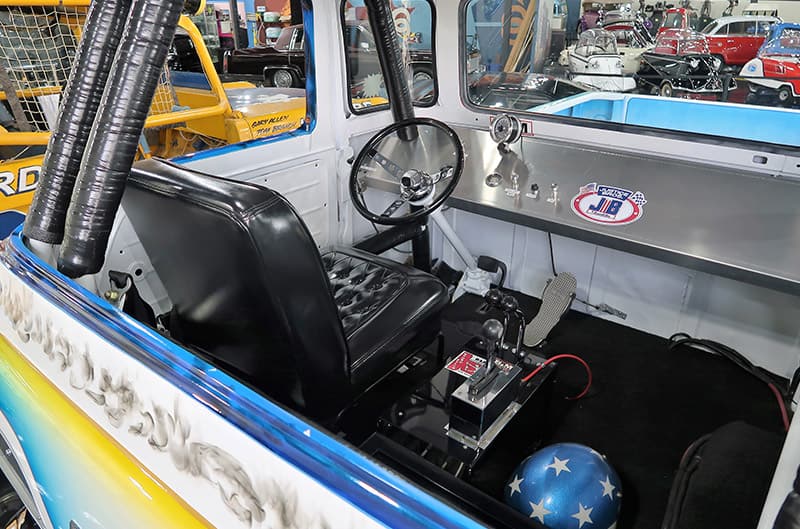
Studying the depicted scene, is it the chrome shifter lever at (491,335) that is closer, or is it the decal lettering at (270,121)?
the chrome shifter lever at (491,335)

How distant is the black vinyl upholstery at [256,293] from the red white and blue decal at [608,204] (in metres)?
0.85

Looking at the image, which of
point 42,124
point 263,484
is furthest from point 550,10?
point 42,124

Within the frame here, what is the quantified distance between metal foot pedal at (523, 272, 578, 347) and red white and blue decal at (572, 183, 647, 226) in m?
0.72

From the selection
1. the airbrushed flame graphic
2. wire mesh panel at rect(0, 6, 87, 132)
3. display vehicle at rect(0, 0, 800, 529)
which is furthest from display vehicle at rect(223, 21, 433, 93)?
the airbrushed flame graphic

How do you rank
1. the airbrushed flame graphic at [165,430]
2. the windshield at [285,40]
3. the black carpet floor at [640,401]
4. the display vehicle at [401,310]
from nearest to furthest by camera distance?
1. the airbrushed flame graphic at [165,430]
2. the display vehicle at [401,310]
3. the black carpet floor at [640,401]
4. the windshield at [285,40]

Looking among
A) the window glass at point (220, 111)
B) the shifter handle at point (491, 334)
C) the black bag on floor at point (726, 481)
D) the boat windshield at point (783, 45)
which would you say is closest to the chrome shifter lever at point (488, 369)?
the shifter handle at point (491, 334)

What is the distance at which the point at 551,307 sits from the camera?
282cm

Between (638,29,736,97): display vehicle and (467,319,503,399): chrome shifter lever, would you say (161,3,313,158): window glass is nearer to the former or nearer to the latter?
(467,319,503,399): chrome shifter lever

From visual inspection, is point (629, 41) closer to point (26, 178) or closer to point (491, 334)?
point (491, 334)

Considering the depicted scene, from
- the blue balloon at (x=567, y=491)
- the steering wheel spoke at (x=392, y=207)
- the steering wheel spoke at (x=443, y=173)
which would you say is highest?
the steering wheel spoke at (x=443, y=173)

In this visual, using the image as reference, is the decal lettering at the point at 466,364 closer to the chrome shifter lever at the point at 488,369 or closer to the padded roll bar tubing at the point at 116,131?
the chrome shifter lever at the point at 488,369

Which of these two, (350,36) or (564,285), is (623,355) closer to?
(564,285)

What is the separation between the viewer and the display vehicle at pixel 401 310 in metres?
0.91

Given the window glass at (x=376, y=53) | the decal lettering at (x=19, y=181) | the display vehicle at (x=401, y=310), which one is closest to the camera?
the display vehicle at (x=401, y=310)
